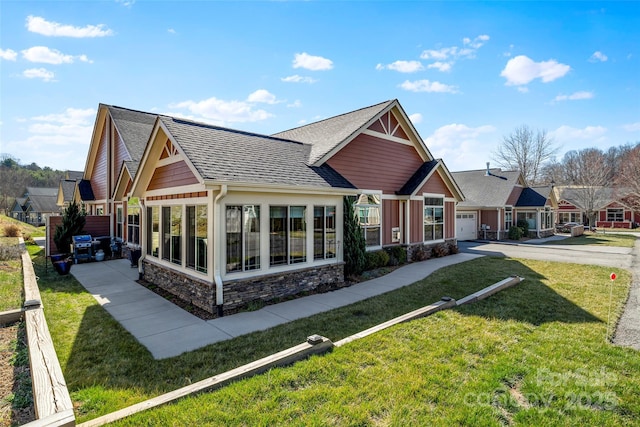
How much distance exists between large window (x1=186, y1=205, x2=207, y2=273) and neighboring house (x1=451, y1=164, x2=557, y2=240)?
70.4 feet

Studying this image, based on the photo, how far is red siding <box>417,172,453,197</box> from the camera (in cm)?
1451

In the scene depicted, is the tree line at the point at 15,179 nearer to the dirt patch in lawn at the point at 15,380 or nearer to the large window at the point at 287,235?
the dirt patch in lawn at the point at 15,380

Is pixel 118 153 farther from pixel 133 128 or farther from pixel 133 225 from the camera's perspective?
pixel 133 225

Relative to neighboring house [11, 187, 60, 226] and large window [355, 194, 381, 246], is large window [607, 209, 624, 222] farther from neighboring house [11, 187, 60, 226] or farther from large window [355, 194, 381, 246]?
neighboring house [11, 187, 60, 226]

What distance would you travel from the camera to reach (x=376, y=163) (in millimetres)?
13156

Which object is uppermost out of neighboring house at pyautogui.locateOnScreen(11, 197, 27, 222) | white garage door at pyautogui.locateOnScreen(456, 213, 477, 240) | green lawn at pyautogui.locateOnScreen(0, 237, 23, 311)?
neighboring house at pyautogui.locateOnScreen(11, 197, 27, 222)

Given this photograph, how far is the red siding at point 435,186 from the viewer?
14511mm

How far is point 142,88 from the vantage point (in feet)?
37.0

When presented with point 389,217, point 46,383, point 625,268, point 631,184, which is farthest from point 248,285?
point 631,184

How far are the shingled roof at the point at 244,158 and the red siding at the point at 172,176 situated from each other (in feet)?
2.40

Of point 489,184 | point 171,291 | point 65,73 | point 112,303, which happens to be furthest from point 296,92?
point 489,184
